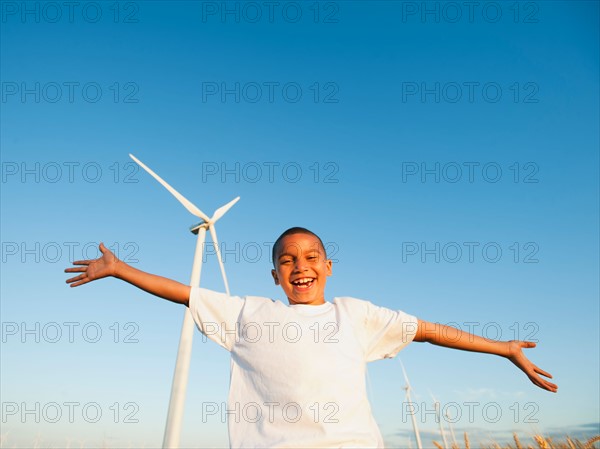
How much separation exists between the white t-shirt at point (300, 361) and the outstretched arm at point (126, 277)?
0.50 ft

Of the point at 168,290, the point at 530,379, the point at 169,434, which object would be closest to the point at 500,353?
the point at 530,379

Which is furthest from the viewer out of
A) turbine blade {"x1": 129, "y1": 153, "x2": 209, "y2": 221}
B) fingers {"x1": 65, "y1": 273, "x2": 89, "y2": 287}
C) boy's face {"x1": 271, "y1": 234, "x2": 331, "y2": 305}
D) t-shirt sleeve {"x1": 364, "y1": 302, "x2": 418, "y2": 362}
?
turbine blade {"x1": 129, "y1": 153, "x2": 209, "y2": 221}

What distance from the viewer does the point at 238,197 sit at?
81.1 ft

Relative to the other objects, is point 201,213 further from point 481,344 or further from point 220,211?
point 481,344

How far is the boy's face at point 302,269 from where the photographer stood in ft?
14.8

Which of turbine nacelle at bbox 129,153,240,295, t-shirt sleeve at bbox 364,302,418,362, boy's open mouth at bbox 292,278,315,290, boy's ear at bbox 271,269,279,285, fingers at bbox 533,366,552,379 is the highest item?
turbine nacelle at bbox 129,153,240,295

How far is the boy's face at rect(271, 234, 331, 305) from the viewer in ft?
14.8

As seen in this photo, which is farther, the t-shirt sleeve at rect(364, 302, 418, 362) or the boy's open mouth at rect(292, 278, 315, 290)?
the boy's open mouth at rect(292, 278, 315, 290)

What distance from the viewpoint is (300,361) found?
3879 millimetres

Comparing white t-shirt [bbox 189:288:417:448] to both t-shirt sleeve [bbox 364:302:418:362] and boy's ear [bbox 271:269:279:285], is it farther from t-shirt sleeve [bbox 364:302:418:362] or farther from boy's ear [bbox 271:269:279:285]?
boy's ear [bbox 271:269:279:285]

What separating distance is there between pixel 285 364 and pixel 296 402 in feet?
0.91

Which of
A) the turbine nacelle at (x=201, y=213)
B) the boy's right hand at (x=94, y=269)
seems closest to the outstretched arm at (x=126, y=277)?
the boy's right hand at (x=94, y=269)

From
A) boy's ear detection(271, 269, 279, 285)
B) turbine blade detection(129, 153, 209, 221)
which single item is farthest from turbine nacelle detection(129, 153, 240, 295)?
boy's ear detection(271, 269, 279, 285)

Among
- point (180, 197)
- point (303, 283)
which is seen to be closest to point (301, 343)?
point (303, 283)
